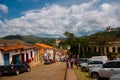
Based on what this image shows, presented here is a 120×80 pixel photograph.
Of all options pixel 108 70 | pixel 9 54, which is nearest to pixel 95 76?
pixel 108 70

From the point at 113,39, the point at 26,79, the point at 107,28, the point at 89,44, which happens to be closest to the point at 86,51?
the point at 89,44

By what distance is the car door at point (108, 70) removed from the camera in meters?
21.5

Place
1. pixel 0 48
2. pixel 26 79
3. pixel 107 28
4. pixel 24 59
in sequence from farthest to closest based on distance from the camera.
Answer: pixel 107 28
pixel 24 59
pixel 0 48
pixel 26 79

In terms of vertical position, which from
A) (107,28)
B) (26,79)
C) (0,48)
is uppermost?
(107,28)

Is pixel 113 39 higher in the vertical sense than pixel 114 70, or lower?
higher

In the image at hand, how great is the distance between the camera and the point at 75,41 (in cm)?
9025

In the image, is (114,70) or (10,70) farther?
(10,70)

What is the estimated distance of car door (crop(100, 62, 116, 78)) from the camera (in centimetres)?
2153

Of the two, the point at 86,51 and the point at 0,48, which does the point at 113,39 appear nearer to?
the point at 86,51

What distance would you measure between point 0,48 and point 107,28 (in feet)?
A: 289

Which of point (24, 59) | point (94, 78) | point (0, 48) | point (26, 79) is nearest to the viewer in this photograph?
point (94, 78)

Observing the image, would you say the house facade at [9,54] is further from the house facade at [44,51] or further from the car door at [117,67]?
the house facade at [44,51]

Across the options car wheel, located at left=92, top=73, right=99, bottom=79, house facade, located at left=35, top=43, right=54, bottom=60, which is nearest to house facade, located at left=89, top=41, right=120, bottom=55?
house facade, located at left=35, top=43, right=54, bottom=60

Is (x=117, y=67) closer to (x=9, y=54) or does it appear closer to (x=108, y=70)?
(x=108, y=70)
